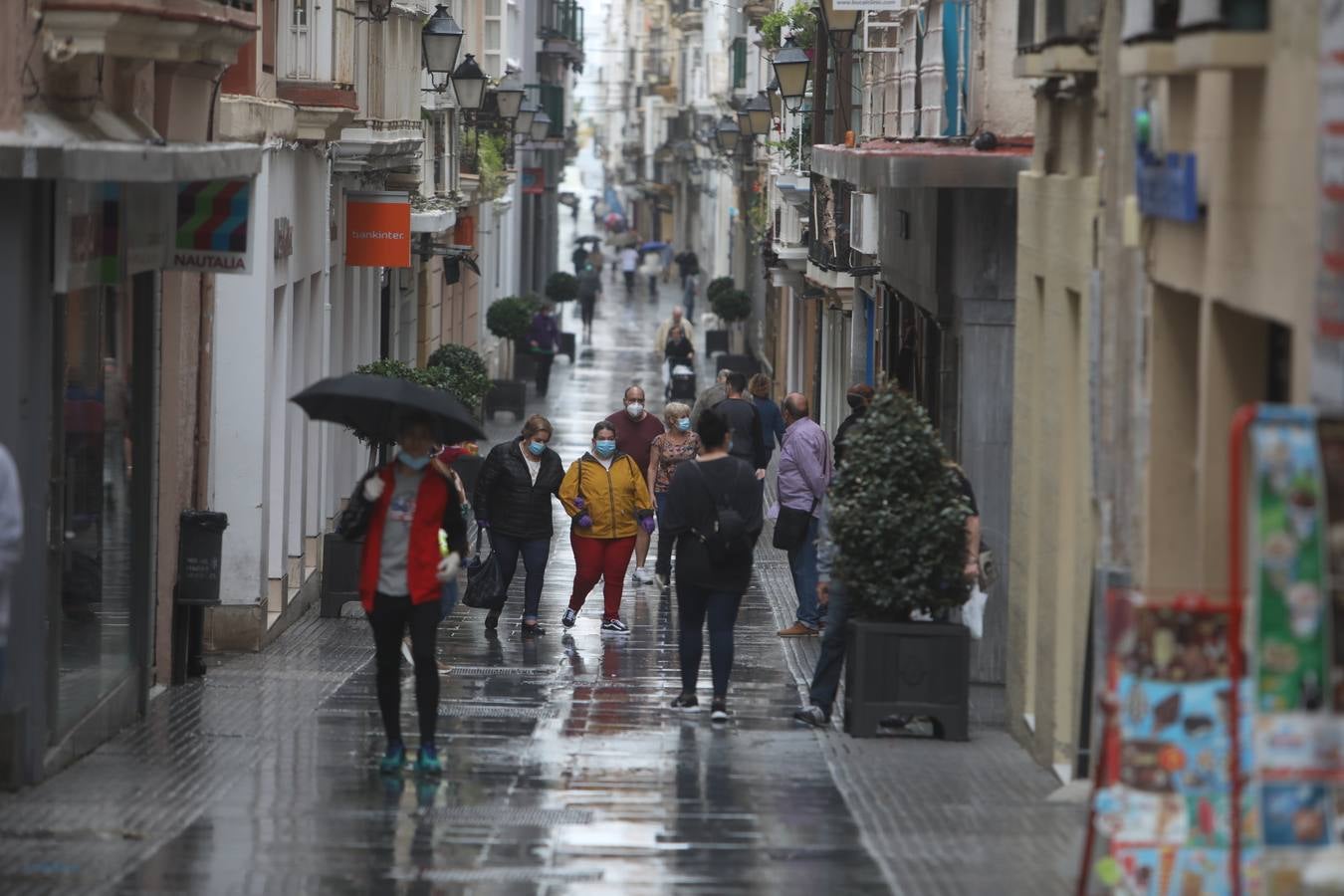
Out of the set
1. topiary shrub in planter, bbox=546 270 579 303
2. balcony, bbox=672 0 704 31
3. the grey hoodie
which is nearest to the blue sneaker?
the grey hoodie

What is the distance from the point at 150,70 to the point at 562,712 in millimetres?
4417

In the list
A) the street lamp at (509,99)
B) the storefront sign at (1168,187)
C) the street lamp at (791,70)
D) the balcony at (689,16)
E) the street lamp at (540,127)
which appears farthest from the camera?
the balcony at (689,16)

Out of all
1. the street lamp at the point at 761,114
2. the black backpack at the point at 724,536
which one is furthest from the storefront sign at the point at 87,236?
the street lamp at the point at 761,114

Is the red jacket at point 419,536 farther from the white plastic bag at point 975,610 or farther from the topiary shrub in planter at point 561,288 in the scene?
the topiary shrub in planter at point 561,288

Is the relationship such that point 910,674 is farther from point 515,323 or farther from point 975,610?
point 515,323

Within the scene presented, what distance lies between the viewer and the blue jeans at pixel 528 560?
18641mm

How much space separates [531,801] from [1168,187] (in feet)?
13.5

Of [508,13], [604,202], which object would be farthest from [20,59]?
[604,202]

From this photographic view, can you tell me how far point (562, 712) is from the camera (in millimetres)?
14508

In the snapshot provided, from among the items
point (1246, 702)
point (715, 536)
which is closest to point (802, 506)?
point (715, 536)

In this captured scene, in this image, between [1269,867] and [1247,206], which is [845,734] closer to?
[1247,206]

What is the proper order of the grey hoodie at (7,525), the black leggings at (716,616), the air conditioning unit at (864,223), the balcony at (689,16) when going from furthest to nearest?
the balcony at (689,16) → the air conditioning unit at (864,223) → the black leggings at (716,616) → the grey hoodie at (7,525)

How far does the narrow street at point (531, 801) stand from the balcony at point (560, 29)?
52.0m

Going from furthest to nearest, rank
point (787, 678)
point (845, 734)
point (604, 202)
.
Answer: point (604, 202)
point (787, 678)
point (845, 734)
